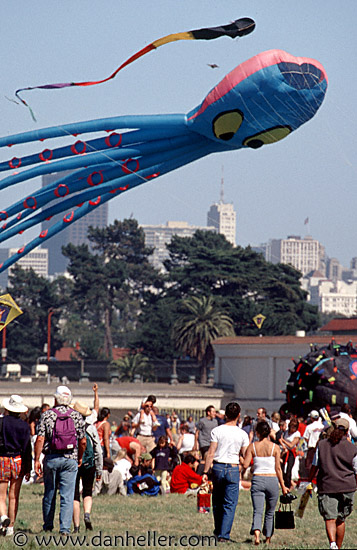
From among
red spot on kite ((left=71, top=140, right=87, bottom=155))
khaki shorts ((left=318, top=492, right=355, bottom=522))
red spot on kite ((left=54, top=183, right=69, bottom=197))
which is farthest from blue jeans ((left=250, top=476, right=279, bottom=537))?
red spot on kite ((left=71, top=140, right=87, bottom=155))

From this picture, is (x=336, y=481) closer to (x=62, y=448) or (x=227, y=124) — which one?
(x=62, y=448)

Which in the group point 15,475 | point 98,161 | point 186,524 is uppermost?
point 98,161

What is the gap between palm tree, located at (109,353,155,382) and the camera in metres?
74.3

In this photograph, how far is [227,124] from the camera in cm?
1650

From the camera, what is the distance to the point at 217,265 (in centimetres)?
8562

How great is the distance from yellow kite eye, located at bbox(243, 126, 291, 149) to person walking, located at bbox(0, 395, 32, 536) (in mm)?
7786

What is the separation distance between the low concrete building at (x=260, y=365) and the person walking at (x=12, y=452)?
29185 millimetres

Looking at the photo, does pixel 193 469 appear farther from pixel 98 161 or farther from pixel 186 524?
pixel 98 161

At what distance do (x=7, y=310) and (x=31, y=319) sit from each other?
77101mm

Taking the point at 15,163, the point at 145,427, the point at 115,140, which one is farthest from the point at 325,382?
the point at 15,163

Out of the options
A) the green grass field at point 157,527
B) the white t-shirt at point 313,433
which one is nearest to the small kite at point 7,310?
the green grass field at point 157,527

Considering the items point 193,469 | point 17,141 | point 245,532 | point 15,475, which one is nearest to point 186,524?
point 245,532

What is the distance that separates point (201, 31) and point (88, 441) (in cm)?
612

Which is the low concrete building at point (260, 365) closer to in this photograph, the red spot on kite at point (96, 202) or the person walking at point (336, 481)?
the red spot on kite at point (96, 202)
